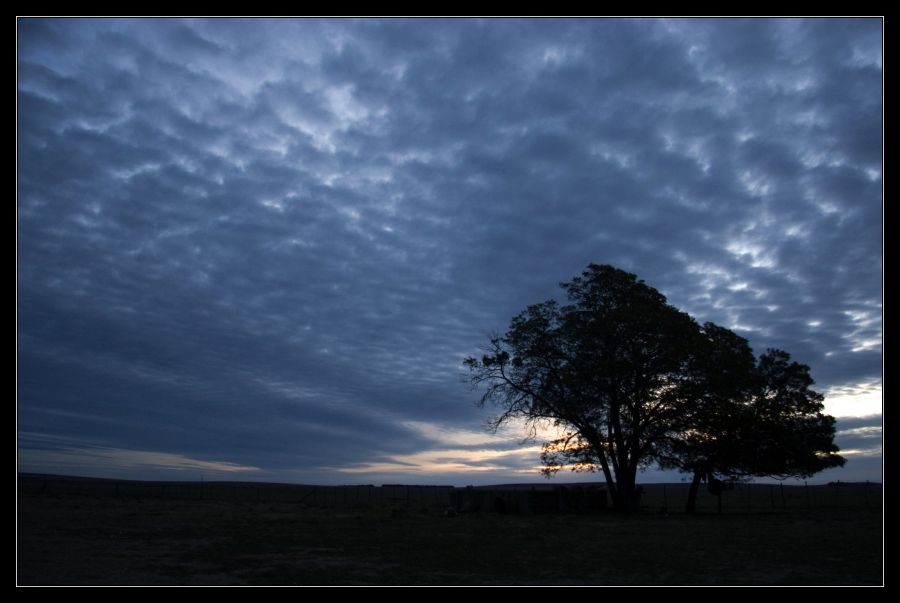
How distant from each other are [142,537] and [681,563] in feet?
58.0

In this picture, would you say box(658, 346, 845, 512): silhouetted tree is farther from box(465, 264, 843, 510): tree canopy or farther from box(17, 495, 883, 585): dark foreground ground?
box(17, 495, 883, 585): dark foreground ground

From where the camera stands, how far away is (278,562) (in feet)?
53.8

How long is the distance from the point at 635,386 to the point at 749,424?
9576mm

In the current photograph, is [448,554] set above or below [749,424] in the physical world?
below

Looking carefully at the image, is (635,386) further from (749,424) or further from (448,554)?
(448,554)

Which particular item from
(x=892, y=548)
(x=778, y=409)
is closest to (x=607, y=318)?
(x=778, y=409)

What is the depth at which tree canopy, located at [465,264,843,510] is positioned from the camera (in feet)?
123

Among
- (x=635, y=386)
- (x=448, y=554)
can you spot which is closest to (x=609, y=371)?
(x=635, y=386)

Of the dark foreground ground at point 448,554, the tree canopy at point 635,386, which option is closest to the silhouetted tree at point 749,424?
the tree canopy at point 635,386

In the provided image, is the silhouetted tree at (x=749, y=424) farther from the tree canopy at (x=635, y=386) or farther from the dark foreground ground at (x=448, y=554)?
the dark foreground ground at (x=448, y=554)

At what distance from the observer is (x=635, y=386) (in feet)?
122

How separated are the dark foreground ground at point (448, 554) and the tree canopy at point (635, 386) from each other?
33.9 feet

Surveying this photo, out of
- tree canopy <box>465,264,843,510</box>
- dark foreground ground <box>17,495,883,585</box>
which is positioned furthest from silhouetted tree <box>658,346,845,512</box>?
dark foreground ground <box>17,495,883,585</box>

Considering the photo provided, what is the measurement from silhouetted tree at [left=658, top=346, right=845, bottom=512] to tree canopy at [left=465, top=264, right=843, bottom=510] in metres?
0.08
